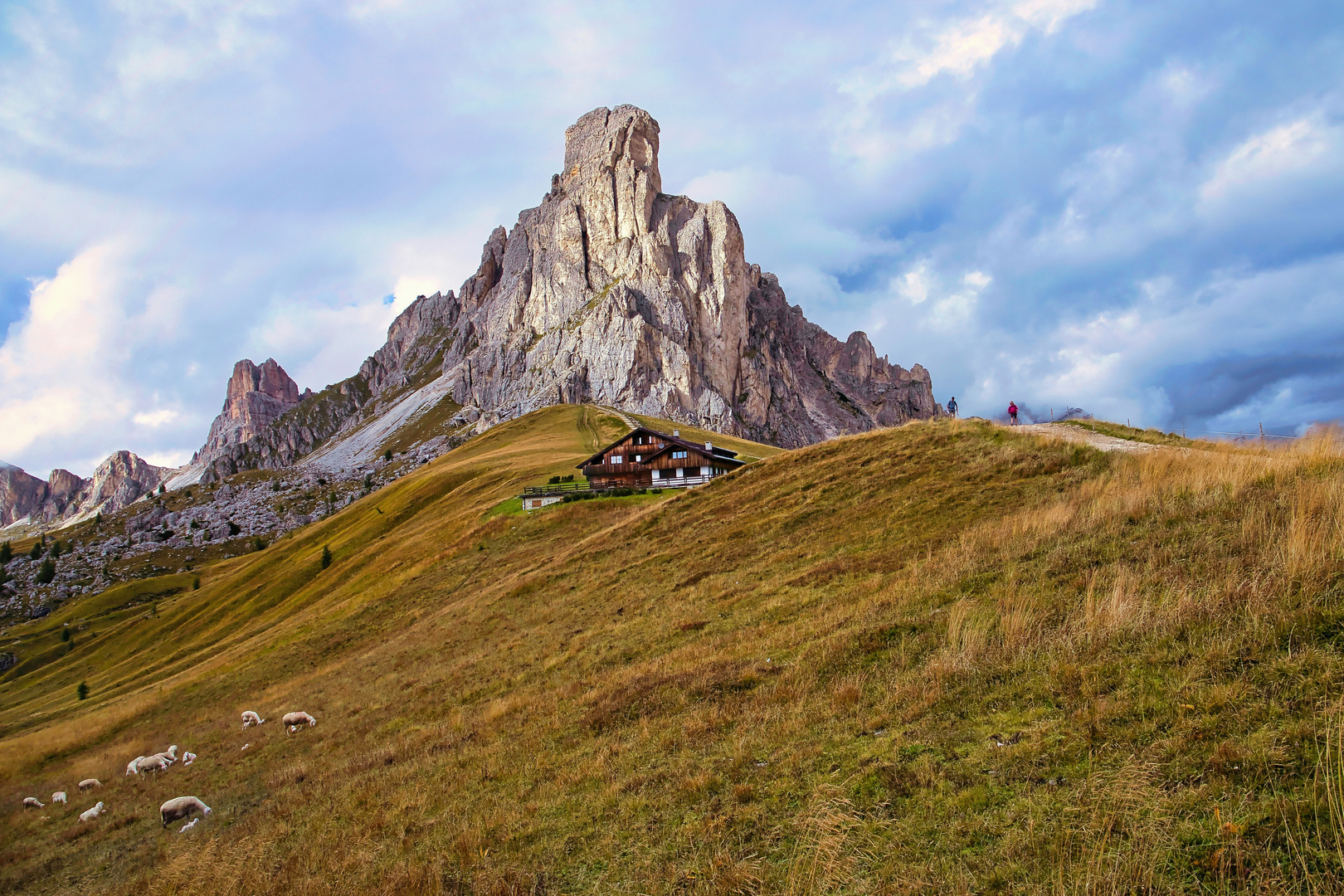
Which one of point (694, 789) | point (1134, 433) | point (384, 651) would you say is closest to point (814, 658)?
point (694, 789)

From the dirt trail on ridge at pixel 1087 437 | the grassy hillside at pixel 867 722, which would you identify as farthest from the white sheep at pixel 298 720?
the dirt trail on ridge at pixel 1087 437

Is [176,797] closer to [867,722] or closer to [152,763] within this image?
[152,763]

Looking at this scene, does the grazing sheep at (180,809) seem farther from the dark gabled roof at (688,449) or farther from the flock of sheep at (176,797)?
the dark gabled roof at (688,449)

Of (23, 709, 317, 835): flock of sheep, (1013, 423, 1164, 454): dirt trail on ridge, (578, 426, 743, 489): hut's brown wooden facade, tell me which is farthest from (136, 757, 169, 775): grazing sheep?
(578, 426, 743, 489): hut's brown wooden facade

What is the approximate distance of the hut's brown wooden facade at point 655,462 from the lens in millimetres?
61000

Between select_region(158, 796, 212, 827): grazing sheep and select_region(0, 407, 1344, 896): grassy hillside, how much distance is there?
2.24 ft

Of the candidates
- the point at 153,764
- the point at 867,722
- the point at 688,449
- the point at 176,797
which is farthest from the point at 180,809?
the point at 688,449

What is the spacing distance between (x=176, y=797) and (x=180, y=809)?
2889mm

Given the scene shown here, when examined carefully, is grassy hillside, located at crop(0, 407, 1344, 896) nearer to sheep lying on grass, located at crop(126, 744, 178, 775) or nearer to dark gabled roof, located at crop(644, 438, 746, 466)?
sheep lying on grass, located at crop(126, 744, 178, 775)

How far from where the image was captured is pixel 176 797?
60.6ft

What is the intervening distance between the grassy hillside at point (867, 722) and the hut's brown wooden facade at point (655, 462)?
3310 centimetres

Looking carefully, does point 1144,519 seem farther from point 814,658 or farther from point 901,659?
point 814,658

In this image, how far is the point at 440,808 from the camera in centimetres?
1049

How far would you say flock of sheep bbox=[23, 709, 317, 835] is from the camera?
16328 mm
